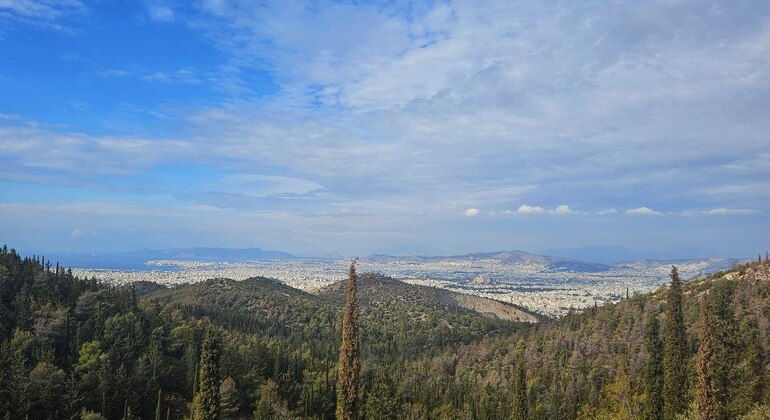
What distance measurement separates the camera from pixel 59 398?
187 ft

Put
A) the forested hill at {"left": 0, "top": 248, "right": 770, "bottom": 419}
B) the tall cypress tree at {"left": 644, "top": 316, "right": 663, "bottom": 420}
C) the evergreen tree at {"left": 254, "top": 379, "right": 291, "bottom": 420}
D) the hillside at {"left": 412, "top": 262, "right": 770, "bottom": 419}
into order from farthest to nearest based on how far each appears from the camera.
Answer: the evergreen tree at {"left": 254, "top": 379, "right": 291, "bottom": 420}
the hillside at {"left": 412, "top": 262, "right": 770, "bottom": 419}
the forested hill at {"left": 0, "top": 248, "right": 770, "bottom": 419}
the tall cypress tree at {"left": 644, "top": 316, "right": 663, "bottom": 420}

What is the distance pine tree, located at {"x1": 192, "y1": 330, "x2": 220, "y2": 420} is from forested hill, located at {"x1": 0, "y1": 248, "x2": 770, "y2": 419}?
16cm

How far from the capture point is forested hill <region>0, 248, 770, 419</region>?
171 feet

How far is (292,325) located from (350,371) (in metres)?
125

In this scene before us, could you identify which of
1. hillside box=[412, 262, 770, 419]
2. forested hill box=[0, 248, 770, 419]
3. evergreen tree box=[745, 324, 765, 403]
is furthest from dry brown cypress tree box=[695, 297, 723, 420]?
evergreen tree box=[745, 324, 765, 403]

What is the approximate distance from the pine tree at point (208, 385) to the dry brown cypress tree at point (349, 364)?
714 inches

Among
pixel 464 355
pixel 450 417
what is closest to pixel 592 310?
pixel 464 355

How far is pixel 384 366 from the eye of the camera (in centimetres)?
8975

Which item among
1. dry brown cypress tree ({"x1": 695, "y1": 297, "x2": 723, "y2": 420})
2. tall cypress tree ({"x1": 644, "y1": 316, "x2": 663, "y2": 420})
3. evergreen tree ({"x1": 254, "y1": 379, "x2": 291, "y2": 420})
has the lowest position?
evergreen tree ({"x1": 254, "y1": 379, "x2": 291, "y2": 420})

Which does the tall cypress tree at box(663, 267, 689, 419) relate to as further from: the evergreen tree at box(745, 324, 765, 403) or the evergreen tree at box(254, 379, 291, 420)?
the evergreen tree at box(254, 379, 291, 420)

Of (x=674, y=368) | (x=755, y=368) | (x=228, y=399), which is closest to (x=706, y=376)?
(x=674, y=368)

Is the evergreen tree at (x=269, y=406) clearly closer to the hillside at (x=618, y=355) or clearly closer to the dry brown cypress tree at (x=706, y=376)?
the hillside at (x=618, y=355)

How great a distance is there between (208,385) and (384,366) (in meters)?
50.9

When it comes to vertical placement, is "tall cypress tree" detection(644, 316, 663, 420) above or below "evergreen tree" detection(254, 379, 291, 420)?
above
